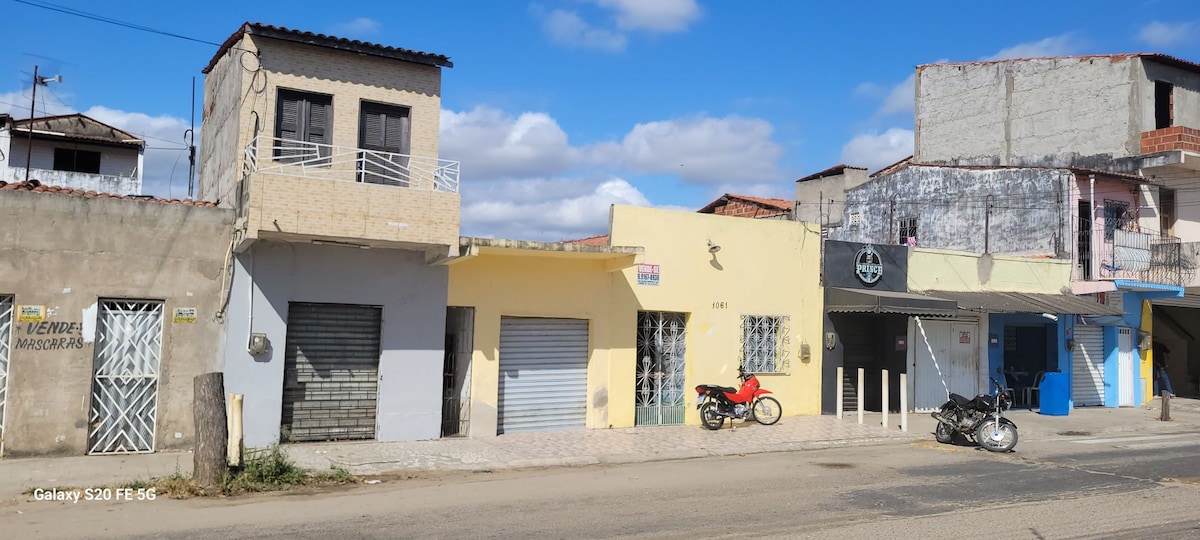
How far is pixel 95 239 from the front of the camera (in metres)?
11.8

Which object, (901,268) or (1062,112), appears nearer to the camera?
(901,268)

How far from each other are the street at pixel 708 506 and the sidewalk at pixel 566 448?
76 cm

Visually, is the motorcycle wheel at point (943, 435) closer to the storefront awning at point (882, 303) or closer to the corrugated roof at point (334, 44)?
the storefront awning at point (882, 303)

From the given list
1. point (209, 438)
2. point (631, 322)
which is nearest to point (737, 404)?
point (631, 322)

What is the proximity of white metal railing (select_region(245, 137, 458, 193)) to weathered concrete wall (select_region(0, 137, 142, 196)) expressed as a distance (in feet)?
69.5

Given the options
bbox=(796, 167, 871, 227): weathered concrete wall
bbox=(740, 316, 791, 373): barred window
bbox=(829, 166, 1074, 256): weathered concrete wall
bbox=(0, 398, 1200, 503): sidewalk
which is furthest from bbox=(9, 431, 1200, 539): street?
bbox=(796, 167, 871, 227): weathered concrete wall

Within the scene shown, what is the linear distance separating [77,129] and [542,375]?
25.0 metres

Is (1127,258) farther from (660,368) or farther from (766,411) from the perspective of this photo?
(660,368)

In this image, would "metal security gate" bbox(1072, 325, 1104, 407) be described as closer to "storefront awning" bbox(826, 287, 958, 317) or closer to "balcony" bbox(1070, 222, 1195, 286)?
"balcony" bbox(1070, 222, 1195, 286)

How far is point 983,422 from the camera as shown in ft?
46.9

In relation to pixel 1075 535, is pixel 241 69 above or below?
above

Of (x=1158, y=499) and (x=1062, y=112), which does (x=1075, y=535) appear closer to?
(x=1158, y=499)

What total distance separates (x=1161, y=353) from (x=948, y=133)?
30.5ft

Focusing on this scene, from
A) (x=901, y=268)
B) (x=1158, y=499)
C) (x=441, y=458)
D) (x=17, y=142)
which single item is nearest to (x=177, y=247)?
Result: (x=441, y=458)
